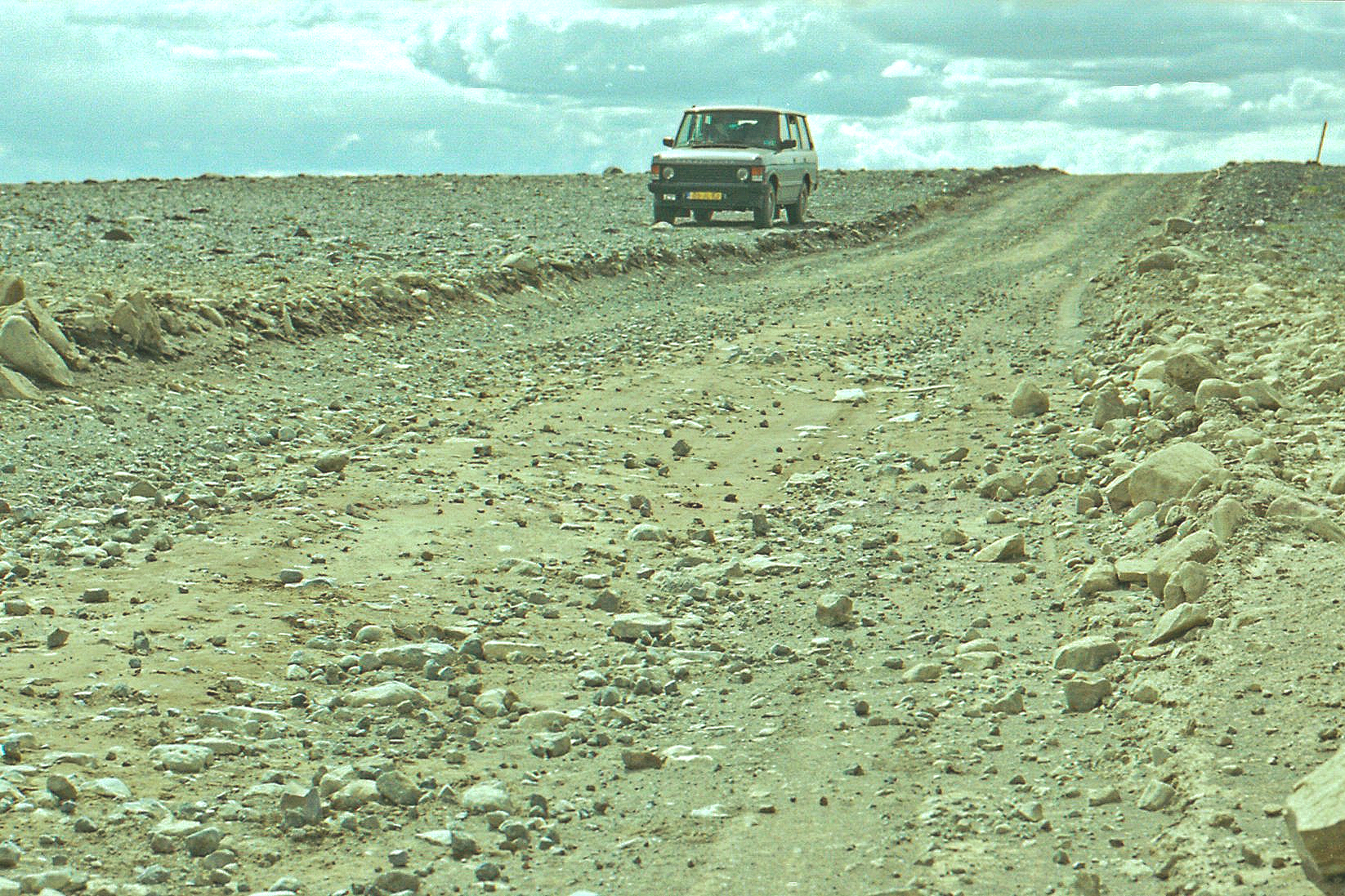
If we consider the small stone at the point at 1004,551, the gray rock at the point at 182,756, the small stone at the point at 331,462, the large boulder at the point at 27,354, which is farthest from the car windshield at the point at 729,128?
the gray rock at the point at 182,756

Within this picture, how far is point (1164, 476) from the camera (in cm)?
703

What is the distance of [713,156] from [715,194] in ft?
2.16

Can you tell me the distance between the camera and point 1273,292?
14617mm

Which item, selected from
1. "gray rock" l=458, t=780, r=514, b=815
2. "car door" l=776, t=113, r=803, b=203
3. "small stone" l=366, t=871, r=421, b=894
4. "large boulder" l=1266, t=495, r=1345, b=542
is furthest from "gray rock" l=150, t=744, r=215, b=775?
"car door" l=776, t=113, r=803, b=203

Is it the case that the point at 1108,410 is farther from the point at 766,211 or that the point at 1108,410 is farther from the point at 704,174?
the point at 704,174

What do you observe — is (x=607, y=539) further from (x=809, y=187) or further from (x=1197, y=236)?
(x=809, y=187)

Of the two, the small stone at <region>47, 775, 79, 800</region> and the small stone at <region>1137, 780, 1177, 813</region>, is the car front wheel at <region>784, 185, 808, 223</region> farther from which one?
the small stone at <region>47, 775, 79, 800</region>

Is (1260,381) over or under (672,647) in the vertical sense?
over

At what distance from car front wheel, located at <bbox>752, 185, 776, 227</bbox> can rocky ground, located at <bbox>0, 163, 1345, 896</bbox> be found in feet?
31.9

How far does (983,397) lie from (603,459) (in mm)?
3503

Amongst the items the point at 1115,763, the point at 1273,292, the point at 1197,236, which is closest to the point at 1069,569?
the point at 1115,763

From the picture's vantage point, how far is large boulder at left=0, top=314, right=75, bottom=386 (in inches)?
382

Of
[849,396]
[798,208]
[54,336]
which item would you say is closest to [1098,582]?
[849,396]

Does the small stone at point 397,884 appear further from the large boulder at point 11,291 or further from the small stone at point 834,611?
the large boulder at point 11,291
